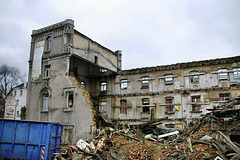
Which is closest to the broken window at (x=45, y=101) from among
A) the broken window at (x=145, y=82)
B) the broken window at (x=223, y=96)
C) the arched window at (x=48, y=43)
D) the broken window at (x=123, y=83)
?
the arched window at (x=48, y=43)

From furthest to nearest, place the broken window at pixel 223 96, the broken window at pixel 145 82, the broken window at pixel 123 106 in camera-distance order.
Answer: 1. the broken window at pixel 123 106
2. the broken window at pixel 145 82
3. the broken window at pixel 223 96

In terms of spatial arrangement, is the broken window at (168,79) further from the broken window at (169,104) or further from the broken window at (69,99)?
the broken window at (69,99)

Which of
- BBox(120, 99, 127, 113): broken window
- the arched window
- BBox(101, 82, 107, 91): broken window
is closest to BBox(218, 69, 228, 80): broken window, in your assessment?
BBox(120, 99, 127, 113): broken window

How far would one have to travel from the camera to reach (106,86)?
84.1ft

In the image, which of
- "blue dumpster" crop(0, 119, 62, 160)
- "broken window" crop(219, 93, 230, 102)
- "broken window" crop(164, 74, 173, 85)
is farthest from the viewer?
"broken window" crop(164, 74, 173, 85)

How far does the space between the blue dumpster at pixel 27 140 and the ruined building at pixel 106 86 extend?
209 inches

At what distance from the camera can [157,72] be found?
23.2 metres

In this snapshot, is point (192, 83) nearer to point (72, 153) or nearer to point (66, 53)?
point (66, 53)

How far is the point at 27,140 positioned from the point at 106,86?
47.3ft

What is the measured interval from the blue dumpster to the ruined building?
5.30 meters

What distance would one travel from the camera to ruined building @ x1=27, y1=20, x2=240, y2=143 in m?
18.2

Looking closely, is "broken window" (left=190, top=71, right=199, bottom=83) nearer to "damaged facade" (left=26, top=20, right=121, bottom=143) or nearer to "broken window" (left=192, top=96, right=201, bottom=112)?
"broken window" (left=192, top=96, right=201, bottom=112)

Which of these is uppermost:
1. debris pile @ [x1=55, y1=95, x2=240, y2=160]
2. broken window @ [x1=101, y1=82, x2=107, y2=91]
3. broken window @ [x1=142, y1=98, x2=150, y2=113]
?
broken window @ [x1=101, y1=82, x2=107, y2=91]

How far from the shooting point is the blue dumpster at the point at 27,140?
11.8 m
